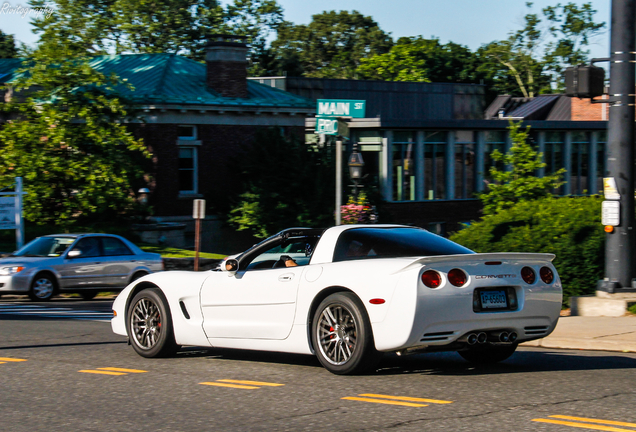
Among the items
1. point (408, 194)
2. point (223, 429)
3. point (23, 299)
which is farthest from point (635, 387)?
point (408, 194)

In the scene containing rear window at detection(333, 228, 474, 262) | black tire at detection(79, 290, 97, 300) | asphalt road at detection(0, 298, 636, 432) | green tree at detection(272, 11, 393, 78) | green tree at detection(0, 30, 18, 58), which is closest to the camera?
asphalt road at detection(0, 298, 636, 432)

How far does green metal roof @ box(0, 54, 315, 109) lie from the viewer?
3338 cm

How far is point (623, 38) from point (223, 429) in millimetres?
8828

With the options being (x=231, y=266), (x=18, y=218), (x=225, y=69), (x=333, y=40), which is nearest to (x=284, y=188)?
(x=225, y=69)

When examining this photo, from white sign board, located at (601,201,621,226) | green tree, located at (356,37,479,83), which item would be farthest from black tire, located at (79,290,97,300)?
green tree, located at (356,37,479,83)

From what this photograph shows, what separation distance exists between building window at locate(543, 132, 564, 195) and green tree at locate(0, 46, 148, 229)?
2290 cm

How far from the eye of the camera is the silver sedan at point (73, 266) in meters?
18.7

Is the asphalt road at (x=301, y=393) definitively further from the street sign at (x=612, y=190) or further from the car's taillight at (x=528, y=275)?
the street sign at (x=612, y=190)

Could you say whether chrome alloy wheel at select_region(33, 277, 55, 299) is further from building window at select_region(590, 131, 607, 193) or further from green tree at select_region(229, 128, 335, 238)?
building window at select_region(590, 131, 607, 193)

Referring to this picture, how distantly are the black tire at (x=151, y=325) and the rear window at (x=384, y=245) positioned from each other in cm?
214

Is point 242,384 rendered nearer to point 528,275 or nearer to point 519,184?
point 528,275

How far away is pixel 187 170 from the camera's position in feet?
112

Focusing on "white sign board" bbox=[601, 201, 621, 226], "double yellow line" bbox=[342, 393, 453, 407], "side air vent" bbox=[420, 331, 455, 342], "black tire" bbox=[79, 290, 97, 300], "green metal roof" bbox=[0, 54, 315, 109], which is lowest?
"black tire" bbox=[79, 290, 97, 300]

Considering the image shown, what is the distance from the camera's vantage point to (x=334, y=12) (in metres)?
117
